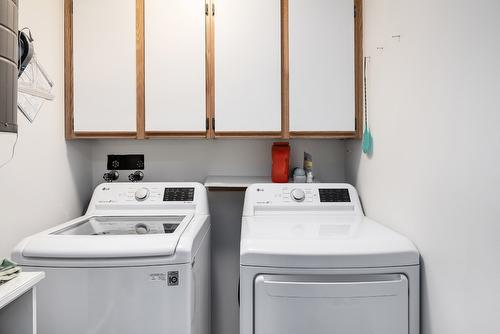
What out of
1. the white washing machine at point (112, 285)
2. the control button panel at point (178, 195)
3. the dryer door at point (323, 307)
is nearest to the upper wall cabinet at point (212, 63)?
the control button panel at point (178, 195)

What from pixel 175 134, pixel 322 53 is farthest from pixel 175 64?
pixel 322 53

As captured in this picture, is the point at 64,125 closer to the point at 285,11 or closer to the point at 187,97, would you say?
the point at 187,97

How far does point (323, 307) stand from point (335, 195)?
829mm

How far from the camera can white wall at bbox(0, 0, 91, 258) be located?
1.39 meters

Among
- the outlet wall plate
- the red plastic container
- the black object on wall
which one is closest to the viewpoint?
the black object on wall

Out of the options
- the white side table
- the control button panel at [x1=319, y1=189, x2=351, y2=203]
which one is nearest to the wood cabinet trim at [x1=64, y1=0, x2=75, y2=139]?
the white side table

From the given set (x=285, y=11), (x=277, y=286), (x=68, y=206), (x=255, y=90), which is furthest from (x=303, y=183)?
(x=68, y=206)

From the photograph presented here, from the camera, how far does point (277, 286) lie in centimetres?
115

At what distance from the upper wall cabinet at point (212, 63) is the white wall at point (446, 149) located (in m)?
0.33

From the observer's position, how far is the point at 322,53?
183 cm

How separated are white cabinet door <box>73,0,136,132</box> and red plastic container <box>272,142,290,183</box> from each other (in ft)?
3.09

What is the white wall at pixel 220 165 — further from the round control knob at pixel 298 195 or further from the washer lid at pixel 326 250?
the washer lid at pixel 326 250

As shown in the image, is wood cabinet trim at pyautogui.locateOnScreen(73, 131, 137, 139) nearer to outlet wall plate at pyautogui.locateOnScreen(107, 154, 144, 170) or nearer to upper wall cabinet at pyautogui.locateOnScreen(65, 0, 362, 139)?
upper wall cabinet at pyautogui.locateOnScreen(65, 0, 362, 139)

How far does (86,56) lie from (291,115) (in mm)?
1319
